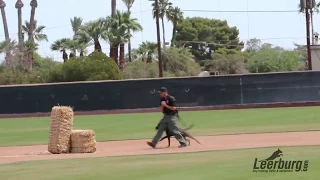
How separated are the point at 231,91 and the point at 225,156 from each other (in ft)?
95.3

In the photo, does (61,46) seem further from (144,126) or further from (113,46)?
(144,126)

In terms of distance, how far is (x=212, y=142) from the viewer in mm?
23359

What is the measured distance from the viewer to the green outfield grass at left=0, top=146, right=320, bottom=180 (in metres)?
13.4

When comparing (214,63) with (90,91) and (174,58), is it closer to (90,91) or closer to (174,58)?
(174,58)

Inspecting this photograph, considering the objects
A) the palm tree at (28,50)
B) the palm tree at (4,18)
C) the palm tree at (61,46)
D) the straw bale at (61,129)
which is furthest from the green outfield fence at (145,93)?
the palm tree at (4,18)

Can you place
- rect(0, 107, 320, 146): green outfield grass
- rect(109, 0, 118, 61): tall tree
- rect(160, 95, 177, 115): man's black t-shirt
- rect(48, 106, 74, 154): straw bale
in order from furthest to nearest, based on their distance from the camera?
1. rect(109, 0, 118, 61): tall tree
2. rect(0, 107, 320, 146): green outfield grass
3. rect(48, 106, 74, 154): straw bale
4. rect(160, 95, 177, 115): man's black t-shirt

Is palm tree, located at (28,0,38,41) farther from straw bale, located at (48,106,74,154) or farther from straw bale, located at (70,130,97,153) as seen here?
straw bale, located at (70,130,97,153)

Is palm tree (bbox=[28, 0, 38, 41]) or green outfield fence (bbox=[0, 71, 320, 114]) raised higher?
palm tree (bbox=[28, 0, 38, 41])

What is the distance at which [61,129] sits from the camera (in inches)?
840

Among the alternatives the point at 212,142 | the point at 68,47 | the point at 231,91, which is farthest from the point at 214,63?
the point at 212,142

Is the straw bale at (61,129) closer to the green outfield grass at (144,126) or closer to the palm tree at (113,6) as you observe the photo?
the green outfield grass at (144,126)

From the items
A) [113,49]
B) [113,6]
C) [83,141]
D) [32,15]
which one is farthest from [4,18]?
[83,141]

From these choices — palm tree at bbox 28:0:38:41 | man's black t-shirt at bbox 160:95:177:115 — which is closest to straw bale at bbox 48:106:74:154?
man's black t-shirt at bbox 160:95:177:115

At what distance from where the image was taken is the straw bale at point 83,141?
21.4m
